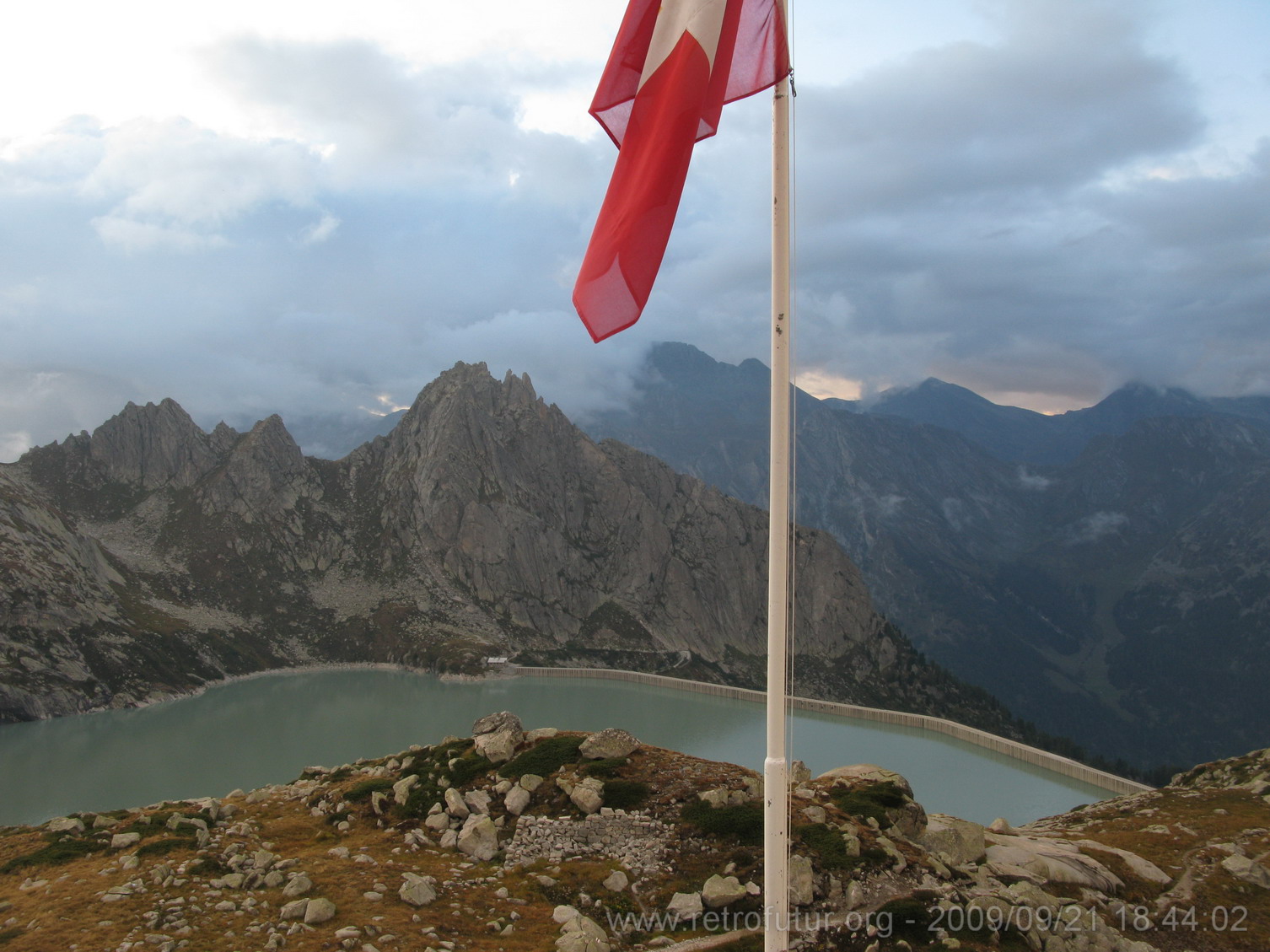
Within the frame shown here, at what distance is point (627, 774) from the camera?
86.1 feet

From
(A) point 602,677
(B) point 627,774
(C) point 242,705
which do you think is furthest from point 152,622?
(B) point 627,774

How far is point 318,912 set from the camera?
1844 centimetres

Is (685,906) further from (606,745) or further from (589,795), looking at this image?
(606,745)

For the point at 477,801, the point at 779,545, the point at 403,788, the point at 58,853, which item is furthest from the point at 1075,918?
the point at 58,853

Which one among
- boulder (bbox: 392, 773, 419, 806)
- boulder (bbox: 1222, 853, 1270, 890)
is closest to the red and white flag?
boulder (bbox: 392, 773, 419, 806)

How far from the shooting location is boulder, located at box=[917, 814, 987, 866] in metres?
24.5

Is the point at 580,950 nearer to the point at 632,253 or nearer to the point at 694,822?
the point at 694,822

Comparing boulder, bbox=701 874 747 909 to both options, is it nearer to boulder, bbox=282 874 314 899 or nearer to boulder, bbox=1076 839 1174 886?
boulder, bbox=282 874 314 899

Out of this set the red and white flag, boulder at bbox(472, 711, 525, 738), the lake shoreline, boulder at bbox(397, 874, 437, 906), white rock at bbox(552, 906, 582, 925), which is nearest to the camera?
the red and white flag

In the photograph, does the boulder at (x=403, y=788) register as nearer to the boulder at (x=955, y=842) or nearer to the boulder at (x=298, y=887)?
the boulder at (x=298, y=887)

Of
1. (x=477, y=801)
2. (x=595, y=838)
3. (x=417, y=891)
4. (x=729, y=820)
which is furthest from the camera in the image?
(x=477, y=801)

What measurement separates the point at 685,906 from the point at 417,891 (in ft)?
22.3

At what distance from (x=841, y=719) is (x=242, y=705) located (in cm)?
9358

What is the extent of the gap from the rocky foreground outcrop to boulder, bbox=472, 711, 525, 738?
0.38 feet
